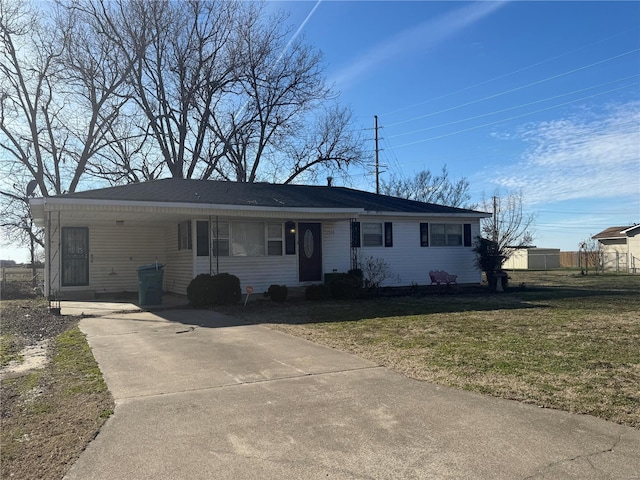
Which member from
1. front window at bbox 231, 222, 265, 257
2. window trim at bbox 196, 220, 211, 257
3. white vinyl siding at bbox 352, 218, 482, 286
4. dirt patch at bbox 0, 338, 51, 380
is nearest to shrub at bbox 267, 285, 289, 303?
front window at bbox 231, 222, 265, 257

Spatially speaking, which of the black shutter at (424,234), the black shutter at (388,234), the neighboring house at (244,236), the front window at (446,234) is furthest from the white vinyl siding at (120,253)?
the front window at (446,234)

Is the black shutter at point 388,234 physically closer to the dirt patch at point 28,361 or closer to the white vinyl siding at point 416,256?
the white vinyl siding at point 416,256

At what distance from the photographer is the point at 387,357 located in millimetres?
6758

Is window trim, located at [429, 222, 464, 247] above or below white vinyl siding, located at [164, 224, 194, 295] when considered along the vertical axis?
above

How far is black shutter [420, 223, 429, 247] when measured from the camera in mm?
18391

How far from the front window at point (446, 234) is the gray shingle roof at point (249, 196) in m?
0.60

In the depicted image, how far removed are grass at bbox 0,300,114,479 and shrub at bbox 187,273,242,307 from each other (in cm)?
527

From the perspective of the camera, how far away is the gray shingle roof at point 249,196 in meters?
12.6

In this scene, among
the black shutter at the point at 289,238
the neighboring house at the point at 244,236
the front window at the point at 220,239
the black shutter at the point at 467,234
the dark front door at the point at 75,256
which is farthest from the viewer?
the black shutter at the point at 467,234

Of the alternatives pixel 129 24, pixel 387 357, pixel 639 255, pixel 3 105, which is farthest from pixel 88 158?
pixel 639 255

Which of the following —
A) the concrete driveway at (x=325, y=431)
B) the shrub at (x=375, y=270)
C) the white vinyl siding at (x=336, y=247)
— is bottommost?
the concrete driveway at (x=325, y=431)

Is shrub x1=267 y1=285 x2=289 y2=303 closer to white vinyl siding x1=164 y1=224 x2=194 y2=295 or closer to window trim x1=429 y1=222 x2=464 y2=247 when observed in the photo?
white vinyl siding x1=164 y1=224 x2=194 y2=295

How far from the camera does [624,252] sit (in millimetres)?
37062

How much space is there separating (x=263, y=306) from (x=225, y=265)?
2407 millimetres
